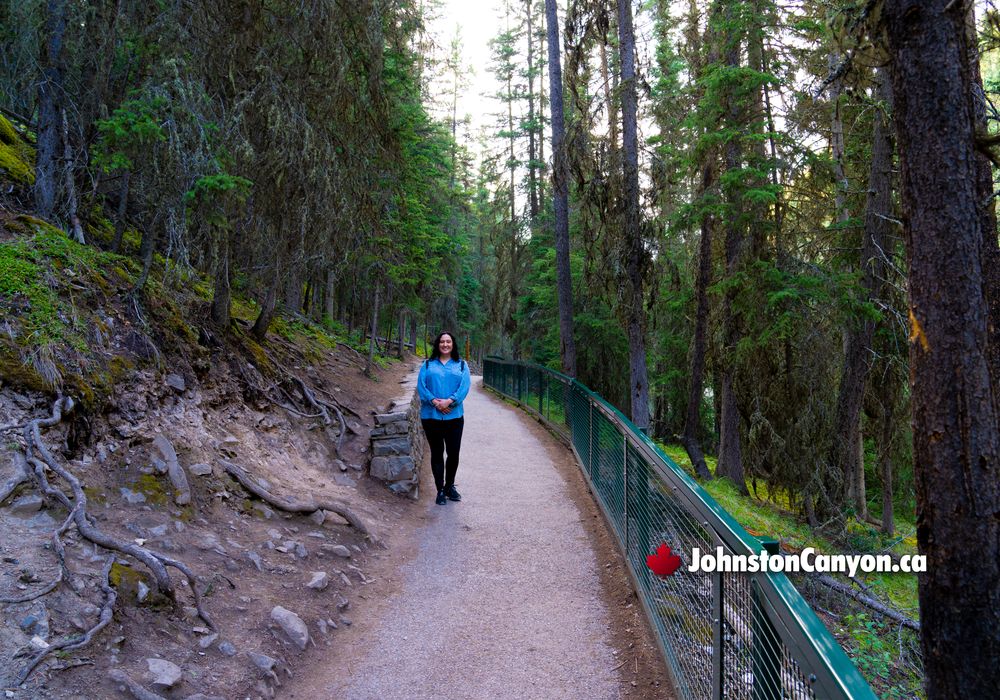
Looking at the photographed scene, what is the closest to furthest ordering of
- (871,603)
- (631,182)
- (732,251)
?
(871,603), (631,182), (732,251)

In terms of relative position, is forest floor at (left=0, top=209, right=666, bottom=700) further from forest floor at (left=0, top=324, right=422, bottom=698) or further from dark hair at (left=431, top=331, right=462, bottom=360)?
dark hair at (left=431, top=331, right=462, bottom=360)

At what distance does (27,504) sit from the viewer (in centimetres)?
355

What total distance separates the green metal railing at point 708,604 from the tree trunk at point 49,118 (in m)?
6.11

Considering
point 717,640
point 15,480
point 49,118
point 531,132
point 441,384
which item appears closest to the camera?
point 717,640

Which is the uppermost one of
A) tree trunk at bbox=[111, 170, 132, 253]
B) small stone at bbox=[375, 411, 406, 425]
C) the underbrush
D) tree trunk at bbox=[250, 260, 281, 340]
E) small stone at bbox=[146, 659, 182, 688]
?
tree trunk at bbox=[111, 170, 132, 253]

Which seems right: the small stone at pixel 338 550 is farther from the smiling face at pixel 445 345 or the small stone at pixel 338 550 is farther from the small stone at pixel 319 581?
the smiling face at pixel 445 345

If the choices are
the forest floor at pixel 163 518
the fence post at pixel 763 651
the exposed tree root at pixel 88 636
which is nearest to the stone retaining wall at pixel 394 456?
the forest floor at pixel 163 518

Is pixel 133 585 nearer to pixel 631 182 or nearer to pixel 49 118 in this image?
pixel 49 118

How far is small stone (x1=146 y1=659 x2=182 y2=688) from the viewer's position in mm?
3010

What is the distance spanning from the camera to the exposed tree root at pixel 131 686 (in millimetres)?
2869

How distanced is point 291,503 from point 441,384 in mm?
2099

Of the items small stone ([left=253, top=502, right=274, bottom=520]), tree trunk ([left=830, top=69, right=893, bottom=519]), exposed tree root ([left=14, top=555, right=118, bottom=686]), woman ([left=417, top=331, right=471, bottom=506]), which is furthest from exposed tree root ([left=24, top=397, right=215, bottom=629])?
tree trunk ([left=830, top=69, right=893, bottom=519])

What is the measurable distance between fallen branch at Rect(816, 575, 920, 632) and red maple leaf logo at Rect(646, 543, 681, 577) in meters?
4.04

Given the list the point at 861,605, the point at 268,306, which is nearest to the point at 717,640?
the point at 861,605
